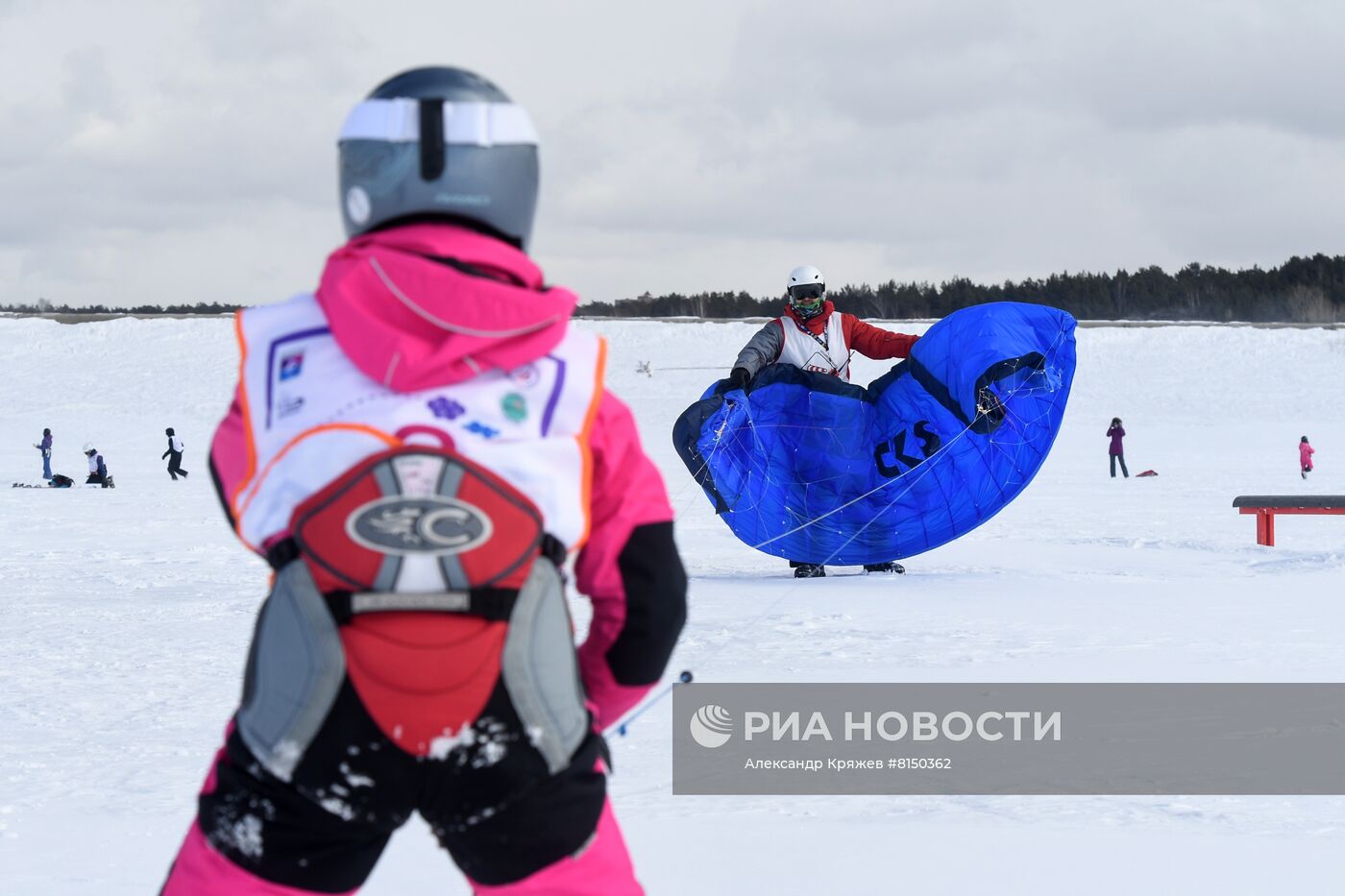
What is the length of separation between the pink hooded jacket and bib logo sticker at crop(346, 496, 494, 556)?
147mm

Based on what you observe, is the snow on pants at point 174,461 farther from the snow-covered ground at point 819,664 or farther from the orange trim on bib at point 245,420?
the orange trim on bib at point 245,420

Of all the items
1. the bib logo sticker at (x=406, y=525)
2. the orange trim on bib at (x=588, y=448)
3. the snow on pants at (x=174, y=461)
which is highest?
the orange trim on bib at (x=588, y=448)

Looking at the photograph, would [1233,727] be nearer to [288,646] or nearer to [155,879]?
[155,879]

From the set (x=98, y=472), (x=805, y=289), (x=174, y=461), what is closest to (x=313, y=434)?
(x=805, y=289)

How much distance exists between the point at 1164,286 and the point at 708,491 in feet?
214

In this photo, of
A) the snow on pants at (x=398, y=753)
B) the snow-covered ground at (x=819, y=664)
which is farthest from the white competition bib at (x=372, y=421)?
the snow-covered ground at (x=819, y=664)

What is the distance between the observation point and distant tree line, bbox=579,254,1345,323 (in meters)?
63.9

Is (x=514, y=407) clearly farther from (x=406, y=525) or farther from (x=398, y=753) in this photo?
(x=398, y=753)

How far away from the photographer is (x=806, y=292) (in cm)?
944

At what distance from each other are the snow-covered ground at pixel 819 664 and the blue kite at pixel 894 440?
1.54 ft

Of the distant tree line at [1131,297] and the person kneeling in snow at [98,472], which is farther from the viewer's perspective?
the distant tree line at [1131,297]

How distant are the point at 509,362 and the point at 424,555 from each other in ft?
0.84

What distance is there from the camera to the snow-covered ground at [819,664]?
346 cm

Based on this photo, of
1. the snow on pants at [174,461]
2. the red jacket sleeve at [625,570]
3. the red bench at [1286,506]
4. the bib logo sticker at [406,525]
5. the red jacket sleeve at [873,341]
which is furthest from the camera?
the snow on pants at [174,461]
